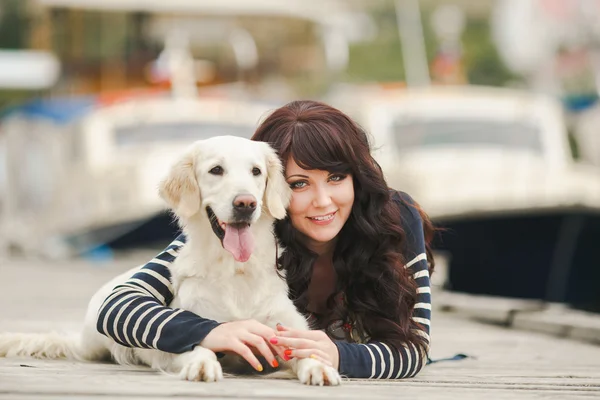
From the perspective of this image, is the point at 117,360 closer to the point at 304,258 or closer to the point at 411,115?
the point at 304,258

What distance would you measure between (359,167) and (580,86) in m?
34.2

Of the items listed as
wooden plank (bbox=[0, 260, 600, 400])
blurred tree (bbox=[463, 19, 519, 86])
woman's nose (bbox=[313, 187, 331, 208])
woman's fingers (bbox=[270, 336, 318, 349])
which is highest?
blurred tree (bbox=[463, 19, 519, 86])

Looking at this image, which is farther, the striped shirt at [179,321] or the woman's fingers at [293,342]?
the striped shirt at [179,321]

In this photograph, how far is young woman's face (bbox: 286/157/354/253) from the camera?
4180mm

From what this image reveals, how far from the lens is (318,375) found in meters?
3.65

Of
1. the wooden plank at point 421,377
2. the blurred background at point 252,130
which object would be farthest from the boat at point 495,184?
the wooden plank at point 421,377

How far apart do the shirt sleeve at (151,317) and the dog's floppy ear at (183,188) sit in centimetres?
27

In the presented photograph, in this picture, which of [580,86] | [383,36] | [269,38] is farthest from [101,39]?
[383,36]

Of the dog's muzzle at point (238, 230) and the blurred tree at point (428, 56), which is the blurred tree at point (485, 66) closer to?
the blurred tree at point (428, 56)

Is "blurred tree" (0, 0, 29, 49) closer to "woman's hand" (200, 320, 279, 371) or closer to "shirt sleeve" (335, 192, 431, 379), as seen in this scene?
"shirt sleeve" (335, 192, 431, 379)

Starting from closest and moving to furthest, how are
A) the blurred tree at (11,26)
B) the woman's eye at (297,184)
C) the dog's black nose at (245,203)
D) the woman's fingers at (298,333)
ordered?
the woman's fingers at (298,333) → the dog's black nose at (245,203) → the woman's eye at (297,184) → the blurred tree at (11,26)

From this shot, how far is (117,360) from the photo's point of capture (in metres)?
4.42

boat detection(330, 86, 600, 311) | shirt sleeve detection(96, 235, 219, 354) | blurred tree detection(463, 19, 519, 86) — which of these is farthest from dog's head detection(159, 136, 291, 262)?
blurred tree detection(463, 19, 519, 86)

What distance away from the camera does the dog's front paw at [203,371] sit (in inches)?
142
